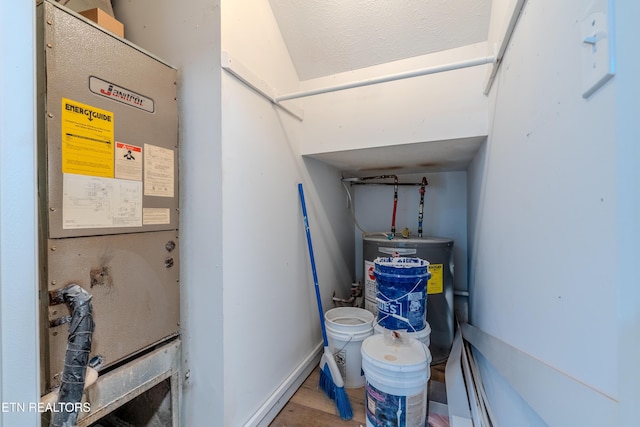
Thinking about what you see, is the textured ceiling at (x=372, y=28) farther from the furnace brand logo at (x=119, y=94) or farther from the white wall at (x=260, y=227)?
the furnace brand logo at (x=119, y=94)

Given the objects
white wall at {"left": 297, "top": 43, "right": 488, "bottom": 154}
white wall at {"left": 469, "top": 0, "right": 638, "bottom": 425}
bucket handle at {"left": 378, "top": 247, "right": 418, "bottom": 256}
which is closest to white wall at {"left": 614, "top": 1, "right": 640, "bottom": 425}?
white wall at {"left": 469, "top": 0, "right": 638, "bottom": 425}

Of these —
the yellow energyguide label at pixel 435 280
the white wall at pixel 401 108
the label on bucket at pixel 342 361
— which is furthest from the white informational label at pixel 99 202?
the yellow energyguide label at pixel 435 280

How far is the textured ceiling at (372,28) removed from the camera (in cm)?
133

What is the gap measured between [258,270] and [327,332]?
75 cm

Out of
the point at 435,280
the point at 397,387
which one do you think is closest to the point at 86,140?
the point at 397,387

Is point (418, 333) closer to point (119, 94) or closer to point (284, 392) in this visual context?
point (284, 392)

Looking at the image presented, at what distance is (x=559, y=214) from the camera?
588 mm

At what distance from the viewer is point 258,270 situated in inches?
50.6

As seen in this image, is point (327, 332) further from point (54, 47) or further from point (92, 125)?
point (54, 47)

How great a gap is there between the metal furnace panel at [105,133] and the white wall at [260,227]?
27cm

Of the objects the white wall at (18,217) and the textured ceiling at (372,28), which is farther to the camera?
the textured ceiling at (372,28)

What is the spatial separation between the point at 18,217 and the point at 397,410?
4.80 feet

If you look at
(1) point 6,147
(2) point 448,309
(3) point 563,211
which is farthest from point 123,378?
(2) point 448,309

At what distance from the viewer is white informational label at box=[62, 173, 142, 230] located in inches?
31.9
